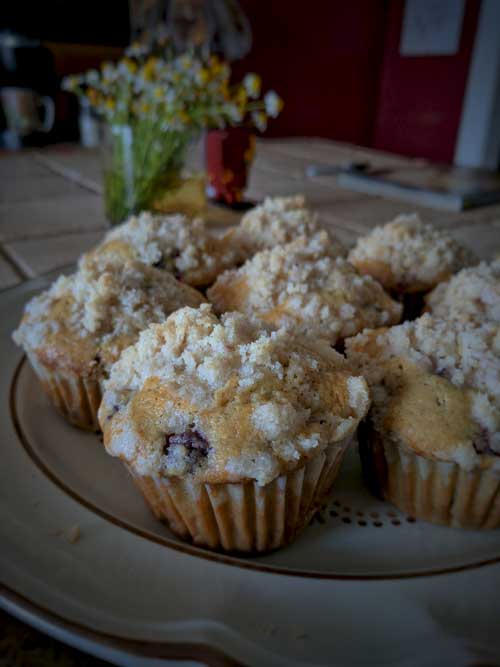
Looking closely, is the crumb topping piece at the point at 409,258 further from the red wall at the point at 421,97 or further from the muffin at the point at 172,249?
the red wall at the point at 421,97

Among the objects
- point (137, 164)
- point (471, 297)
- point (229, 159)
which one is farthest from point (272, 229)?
point (229, 159)

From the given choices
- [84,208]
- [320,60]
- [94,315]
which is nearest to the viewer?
[94,315]

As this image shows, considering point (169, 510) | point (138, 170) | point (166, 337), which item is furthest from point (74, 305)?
point (138, 170)

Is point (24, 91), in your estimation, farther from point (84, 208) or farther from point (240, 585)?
point (240, 585)

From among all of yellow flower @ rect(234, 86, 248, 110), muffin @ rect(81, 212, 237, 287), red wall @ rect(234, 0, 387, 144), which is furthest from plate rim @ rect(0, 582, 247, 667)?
red wall @ rect(234, 0, 387, 144)

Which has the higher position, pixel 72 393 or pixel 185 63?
pixel 185 63

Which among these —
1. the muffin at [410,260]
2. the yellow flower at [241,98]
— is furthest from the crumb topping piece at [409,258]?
the yellow flower at [241,98]

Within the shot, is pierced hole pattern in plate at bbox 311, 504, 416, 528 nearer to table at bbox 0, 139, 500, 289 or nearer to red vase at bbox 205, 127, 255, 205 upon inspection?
table at bbox 0, 139, 500, 289

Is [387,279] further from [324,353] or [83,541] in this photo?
[83,541]

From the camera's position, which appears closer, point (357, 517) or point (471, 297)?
point (357, 517)
